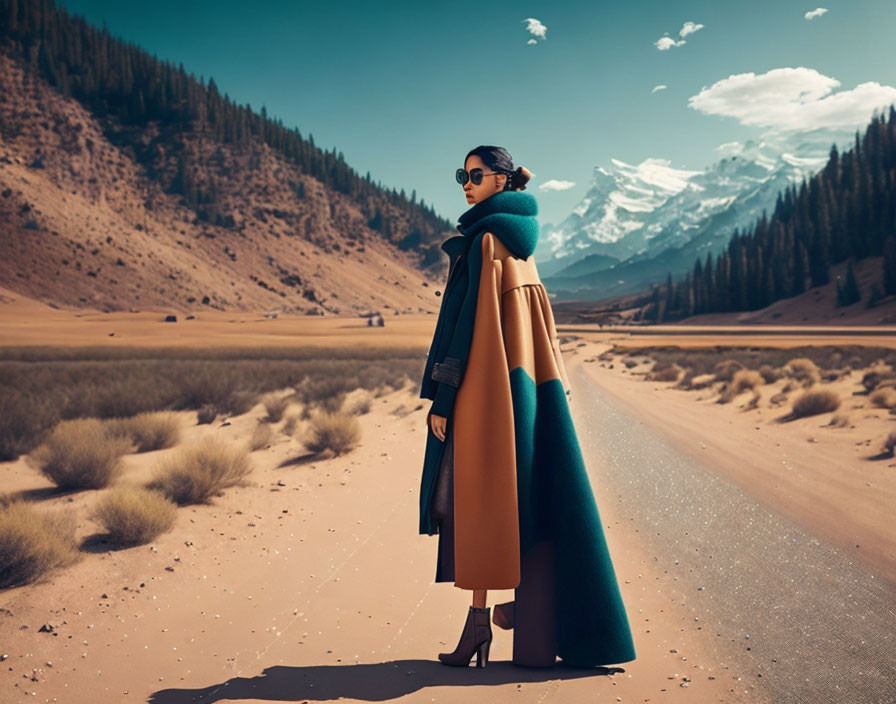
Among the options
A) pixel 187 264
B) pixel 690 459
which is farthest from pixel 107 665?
pixel 187 264

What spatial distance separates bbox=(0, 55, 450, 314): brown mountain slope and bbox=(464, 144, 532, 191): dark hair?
2864 inches

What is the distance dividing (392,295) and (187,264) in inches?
1539

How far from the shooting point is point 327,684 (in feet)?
11.5

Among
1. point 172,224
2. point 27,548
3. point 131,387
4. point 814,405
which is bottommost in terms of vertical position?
point 814,405

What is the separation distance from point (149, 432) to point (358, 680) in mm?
8740

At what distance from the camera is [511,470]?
3379 millimetres

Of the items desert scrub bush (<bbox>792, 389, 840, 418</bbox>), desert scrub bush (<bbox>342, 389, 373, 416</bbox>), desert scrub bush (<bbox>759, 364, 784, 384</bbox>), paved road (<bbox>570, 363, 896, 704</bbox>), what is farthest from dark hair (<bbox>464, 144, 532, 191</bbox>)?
desert scrub bush (<bbox>759, 364, 784, 384</bbox>)

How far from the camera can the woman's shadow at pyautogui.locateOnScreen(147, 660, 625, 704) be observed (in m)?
3.40

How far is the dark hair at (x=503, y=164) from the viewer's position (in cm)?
373

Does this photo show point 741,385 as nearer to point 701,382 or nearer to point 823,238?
point 701,382

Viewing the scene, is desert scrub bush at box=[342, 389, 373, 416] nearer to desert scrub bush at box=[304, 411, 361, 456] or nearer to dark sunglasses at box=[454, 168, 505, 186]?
desert scrub bush at box=[304, 411, 361, 456]

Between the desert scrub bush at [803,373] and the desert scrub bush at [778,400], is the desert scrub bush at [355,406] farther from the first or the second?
the desert scrub bush at [803,373]

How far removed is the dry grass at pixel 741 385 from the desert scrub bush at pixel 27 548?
666 inches

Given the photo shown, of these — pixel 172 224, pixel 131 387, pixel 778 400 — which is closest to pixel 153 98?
pixel 172 224
